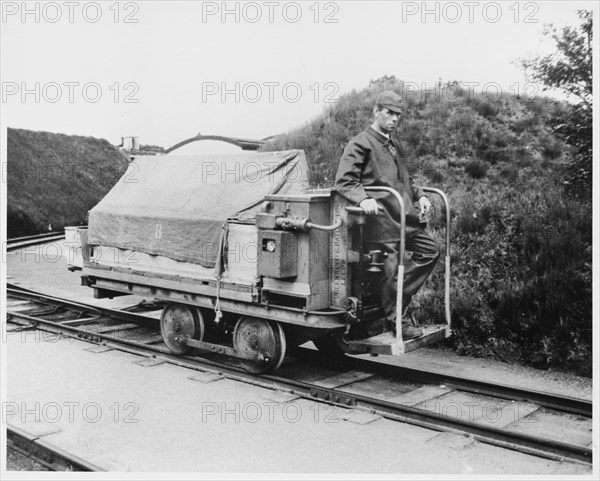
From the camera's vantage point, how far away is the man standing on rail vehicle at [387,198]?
21.0 feet

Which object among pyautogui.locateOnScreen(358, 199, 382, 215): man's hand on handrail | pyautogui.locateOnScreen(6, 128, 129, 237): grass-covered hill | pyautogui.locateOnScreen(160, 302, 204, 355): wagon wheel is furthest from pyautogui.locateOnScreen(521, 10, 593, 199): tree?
pyautogui.locateOnScreen(6, 128, 129, 237): grass-covered hill

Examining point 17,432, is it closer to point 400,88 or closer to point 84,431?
point 84,431

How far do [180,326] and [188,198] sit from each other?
157cm

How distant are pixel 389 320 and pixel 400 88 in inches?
552

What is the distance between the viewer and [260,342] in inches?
284

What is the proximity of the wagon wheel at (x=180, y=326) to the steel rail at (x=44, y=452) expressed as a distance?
2571 mm

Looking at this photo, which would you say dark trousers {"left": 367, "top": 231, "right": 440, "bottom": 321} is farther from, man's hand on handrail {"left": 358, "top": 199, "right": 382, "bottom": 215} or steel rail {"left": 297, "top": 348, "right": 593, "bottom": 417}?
steel rail {"left": 297, "top": 348, "right": 593, "bottom": 417}

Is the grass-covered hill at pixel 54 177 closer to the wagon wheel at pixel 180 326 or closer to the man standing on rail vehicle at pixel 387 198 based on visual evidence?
the wagon wheel at pixel 180 326

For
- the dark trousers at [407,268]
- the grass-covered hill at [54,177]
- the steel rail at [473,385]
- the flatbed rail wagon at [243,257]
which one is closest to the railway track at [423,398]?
the steel rail at [473,385]

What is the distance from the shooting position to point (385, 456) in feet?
17.1

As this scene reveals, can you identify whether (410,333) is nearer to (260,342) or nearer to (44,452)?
(260,342)

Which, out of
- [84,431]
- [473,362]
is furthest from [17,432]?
[473,362]

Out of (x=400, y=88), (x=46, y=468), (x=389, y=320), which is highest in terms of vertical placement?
(x=400, y=88)

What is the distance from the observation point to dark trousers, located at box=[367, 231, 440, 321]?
6.45 meters
